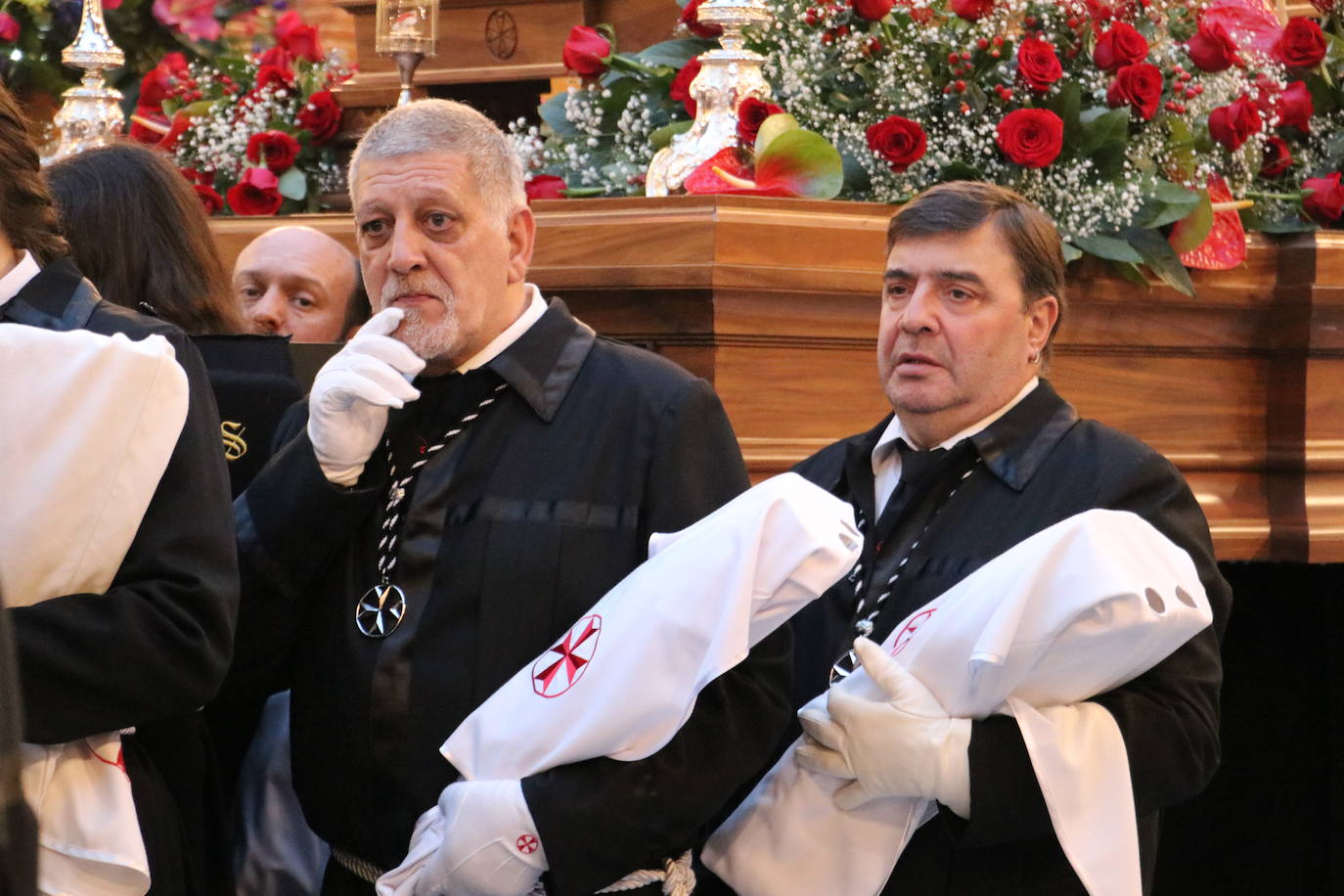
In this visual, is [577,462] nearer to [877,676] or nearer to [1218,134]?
[877,676]

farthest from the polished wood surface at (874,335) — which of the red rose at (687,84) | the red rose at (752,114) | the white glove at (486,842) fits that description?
the white glove at (486,842)

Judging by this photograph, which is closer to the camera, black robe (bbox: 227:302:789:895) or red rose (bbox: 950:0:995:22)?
black robe (bbox: 227:302:789:895)

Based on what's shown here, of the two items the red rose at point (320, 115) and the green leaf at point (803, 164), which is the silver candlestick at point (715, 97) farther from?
the red rose at point (320, 115)

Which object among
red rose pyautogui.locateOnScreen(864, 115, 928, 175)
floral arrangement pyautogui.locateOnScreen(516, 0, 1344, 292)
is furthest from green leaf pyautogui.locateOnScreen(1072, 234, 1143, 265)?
red rose pyautogui.locateOnScreen(864, 115, 928, 175)

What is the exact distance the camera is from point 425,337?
2.48m

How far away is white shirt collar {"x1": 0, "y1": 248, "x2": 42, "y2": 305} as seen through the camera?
2322 mm

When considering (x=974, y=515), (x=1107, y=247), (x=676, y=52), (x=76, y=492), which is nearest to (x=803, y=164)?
(x=1107, y=247)

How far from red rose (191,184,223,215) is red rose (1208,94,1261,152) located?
2.35m

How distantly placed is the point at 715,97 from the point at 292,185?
137 centimetres

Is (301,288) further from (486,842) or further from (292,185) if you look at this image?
(486,842)

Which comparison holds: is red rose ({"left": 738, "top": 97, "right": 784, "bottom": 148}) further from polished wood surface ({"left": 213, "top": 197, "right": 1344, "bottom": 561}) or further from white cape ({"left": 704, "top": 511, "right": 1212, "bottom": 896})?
white cape ({"left": 704, "top": 511, "right": 1212, "bottom": 896})

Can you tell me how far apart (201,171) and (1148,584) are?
323 centimetres

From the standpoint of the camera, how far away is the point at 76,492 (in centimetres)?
209

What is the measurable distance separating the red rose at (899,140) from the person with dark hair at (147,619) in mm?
1575
